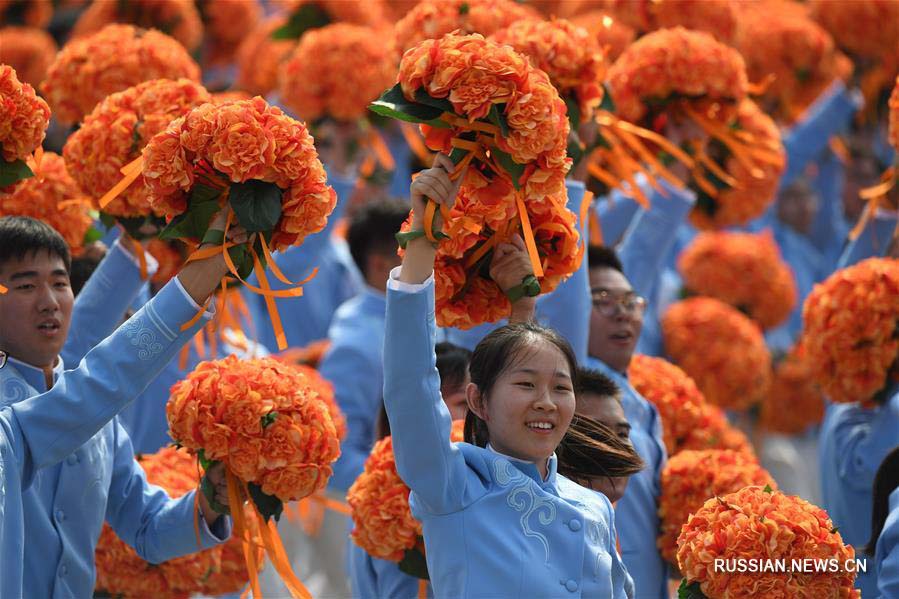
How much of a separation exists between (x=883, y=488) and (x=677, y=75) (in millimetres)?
→ 2351

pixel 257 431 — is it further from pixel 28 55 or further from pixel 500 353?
pixel 28 55

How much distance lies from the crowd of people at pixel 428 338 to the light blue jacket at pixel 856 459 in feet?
0.07

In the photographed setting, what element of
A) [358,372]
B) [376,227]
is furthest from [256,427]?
[376,227]

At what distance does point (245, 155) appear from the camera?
14.8 feet

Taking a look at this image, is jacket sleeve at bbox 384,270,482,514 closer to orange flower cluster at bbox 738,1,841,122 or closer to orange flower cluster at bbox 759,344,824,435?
orange flower cluster at bbox 759,344,824,435

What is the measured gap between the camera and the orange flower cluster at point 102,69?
22.0 feet

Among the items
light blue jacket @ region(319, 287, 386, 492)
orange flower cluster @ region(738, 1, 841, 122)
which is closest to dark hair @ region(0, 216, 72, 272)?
light blue jacket @ region(319, 287, 386, 492)

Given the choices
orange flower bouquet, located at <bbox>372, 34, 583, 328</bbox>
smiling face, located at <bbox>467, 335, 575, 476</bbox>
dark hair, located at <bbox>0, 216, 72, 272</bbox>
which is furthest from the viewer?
dark hair, located at <bbox>0, 216, 72, 272</bbox>

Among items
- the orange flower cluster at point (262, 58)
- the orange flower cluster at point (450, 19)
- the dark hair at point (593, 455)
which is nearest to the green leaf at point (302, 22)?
the orange flower cluster at point (262, 58)

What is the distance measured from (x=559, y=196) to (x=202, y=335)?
2.80 metres

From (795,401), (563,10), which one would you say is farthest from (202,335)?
(563,10)

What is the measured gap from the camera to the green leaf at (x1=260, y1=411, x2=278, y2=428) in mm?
5022

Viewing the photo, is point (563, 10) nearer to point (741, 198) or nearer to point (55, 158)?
point (741, 198)

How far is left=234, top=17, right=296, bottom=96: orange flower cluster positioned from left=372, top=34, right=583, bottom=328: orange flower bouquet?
518 centimetres
